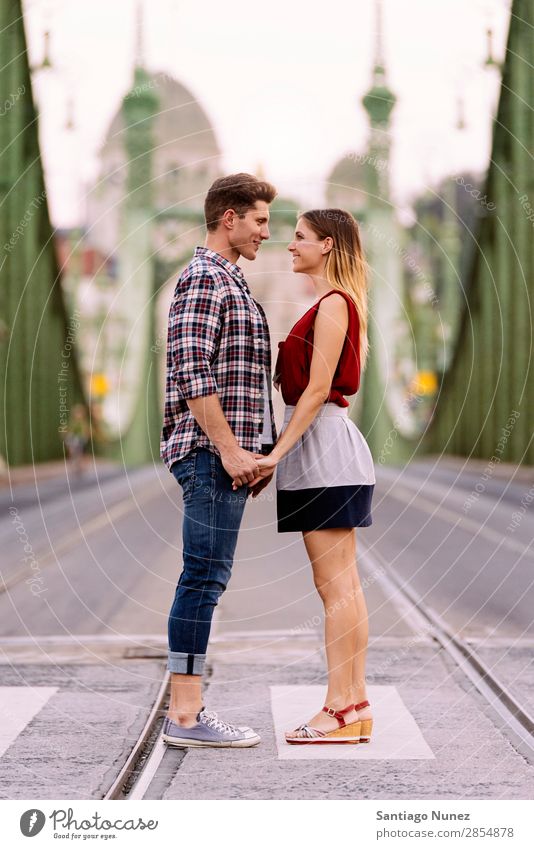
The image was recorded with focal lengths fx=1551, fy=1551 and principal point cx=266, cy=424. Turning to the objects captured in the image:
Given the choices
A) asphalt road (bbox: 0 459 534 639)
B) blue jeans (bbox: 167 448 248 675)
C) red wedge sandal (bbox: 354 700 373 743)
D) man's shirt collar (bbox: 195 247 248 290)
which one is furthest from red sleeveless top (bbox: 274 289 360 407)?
asphalt road (bbox: 0 459 534 639)

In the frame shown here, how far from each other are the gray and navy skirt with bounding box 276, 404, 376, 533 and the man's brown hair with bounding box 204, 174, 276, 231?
0.67 m

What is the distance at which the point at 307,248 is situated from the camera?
15.9 ft

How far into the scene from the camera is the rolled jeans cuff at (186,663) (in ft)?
15.8

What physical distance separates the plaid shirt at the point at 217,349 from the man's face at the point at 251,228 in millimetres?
77

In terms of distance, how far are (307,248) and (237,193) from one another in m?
0.28

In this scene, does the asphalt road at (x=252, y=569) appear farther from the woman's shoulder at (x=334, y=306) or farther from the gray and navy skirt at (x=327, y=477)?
the woman's shoulder at (x=334, y=306)

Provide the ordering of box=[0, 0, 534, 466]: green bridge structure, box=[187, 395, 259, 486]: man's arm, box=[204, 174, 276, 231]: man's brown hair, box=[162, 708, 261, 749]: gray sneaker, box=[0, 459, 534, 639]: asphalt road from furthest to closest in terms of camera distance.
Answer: box=[0, 0, 534, 466]: green bridge structure → box=[0, 459, 534, 639]: asphalt road → box=[162, 708, 261, 749]: gray sneaker → box=[204, 174, 276, 231]: man's brown hair → box=[187, 395, 259, 486]: man's arm

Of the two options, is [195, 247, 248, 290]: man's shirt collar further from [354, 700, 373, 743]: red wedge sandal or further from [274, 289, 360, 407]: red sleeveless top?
[354, 700, 373, 743]: red wedge sandal

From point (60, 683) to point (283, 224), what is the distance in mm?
23611

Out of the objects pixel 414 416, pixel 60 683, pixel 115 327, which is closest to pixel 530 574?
pixel 60 683

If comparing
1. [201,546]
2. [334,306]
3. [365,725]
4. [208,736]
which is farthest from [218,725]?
[334,306]

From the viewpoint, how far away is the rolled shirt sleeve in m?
4.63

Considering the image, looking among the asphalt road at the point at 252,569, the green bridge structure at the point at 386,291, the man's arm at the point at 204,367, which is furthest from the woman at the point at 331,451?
the green bridge structure at the point at 386,291
